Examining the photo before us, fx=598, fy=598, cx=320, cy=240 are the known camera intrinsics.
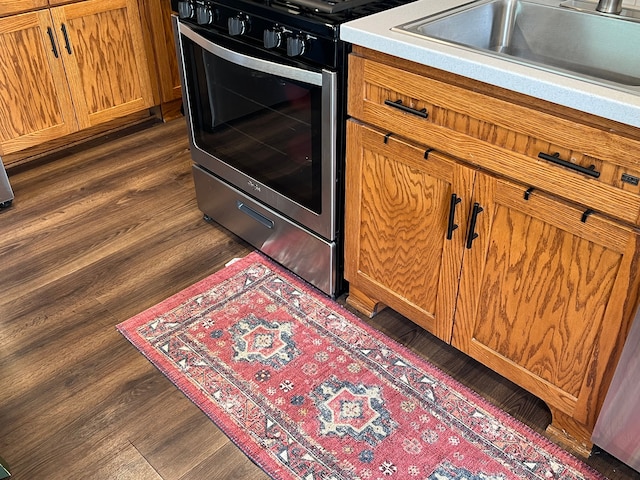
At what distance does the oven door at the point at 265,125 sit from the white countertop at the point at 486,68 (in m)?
0.17

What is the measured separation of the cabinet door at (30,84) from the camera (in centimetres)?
246

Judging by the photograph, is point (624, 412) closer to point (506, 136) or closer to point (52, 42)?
point (506, 136)

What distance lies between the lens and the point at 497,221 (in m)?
1.42

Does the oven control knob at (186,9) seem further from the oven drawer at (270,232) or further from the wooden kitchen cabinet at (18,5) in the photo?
the wooden kitchen cabinet at (18,5)

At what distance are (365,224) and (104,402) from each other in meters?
0.89

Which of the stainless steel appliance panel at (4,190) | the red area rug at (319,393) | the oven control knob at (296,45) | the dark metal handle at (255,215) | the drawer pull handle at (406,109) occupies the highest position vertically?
the oven control knob at (296,45)

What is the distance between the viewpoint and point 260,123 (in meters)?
1.92

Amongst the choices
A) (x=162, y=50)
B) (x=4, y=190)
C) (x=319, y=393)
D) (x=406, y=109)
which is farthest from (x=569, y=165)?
→ (x=162, y=50)

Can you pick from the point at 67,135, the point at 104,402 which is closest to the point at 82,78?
the point at 67,135

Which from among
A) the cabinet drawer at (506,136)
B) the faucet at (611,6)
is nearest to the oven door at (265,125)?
the cabinet drawer at (506,136)

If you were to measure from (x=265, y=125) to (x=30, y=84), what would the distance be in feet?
4.28

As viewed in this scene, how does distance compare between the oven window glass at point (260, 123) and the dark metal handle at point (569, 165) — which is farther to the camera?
the oven window glass at point (260, 123)

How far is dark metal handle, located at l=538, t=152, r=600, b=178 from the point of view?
1194 mm

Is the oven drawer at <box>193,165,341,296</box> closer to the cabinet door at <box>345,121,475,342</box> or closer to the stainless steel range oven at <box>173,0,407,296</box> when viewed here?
the stainless steel range oven at <box>173,0,407,296</box>
